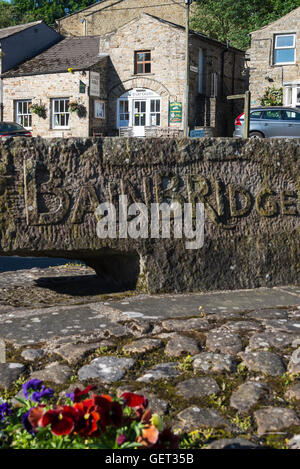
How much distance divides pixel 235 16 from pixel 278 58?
1153 centimetres

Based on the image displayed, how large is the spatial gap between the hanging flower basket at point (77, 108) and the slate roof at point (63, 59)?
5.27ft

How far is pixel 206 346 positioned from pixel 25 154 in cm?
199

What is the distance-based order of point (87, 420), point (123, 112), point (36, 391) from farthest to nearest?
point (123, 112) < point (36, 391) < point (87, 420)

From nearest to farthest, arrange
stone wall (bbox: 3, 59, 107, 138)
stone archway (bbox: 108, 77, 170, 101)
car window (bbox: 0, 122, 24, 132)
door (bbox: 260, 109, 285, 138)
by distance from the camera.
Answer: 1. door (bbox: 260, 109, 285, 138)
2. car window (bbox: 0, 122, 24, 132)
3. stone wall (bbox: 3, 59, 107, 138)
4. stone archway (bbox: 108, 77, 170, 101)

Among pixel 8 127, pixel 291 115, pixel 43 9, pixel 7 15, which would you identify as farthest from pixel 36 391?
pixel 7 15

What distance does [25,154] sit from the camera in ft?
13.3

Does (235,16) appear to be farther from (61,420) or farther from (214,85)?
(61,420)

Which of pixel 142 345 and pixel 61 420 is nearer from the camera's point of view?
pixel 61 420

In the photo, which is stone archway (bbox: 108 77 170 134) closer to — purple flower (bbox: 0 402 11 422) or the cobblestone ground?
the cobblestone ground

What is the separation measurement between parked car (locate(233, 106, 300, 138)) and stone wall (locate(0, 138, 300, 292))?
44.0ft

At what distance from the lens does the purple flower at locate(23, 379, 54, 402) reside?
6.09 feet

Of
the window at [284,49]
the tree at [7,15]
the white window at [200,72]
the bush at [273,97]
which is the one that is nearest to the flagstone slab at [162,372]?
the bush at [273,97]

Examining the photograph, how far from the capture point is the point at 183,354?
2.82 metres

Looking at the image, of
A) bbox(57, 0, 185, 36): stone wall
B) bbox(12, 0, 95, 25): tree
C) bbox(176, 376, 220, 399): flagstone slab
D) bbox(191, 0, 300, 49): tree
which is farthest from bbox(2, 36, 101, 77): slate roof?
bbox(176, 376, 220, 399): flagstone slab
